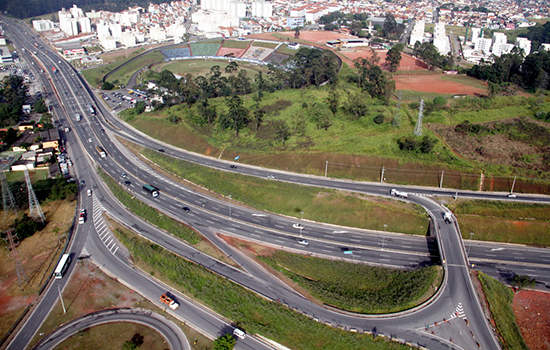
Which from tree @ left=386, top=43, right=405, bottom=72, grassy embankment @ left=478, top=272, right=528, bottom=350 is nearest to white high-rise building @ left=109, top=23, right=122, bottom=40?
tree @ left=386, top=43, right=405, bottom=72

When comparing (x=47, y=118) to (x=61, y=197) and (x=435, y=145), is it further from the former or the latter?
(x=435, y=145)

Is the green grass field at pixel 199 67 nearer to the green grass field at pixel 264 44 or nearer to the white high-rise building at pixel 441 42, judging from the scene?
the green grass field at pixel 264 44

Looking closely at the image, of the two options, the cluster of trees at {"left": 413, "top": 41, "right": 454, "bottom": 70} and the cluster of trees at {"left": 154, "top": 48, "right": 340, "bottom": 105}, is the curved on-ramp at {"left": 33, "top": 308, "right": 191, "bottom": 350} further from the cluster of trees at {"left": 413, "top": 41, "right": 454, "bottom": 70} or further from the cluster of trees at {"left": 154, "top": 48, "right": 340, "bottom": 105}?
the cluster of trees at {"left": 413, "top": 41, "right": 454, "bottom": 70}

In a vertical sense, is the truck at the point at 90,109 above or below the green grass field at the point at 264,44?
below

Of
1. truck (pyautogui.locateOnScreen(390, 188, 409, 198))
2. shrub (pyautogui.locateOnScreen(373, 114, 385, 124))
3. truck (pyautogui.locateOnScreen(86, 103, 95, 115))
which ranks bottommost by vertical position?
truck (pyautogui.locateOnScreen(390, 188, 409, 198))

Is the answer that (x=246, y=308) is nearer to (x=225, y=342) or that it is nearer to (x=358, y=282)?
(x=225, y=342)

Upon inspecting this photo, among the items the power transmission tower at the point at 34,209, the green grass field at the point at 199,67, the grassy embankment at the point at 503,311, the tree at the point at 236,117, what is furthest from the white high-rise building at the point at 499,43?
the power transmission tower at the point at 34,209

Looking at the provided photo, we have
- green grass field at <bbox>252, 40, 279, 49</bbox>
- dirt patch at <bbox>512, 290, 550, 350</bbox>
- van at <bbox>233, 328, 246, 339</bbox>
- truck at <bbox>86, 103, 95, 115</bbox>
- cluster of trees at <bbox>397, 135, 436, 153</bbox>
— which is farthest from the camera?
green grass field at <bbox>252, 40, 279, 49</bbox>

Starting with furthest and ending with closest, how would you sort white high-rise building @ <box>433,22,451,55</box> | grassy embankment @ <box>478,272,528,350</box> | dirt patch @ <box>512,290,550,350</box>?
white high-rise building @ <box>433,22,451,55</box>, dirt patch @ <box>512,290,550,350</box>, grassy embankment @ <box>478,272,528,350</box>
